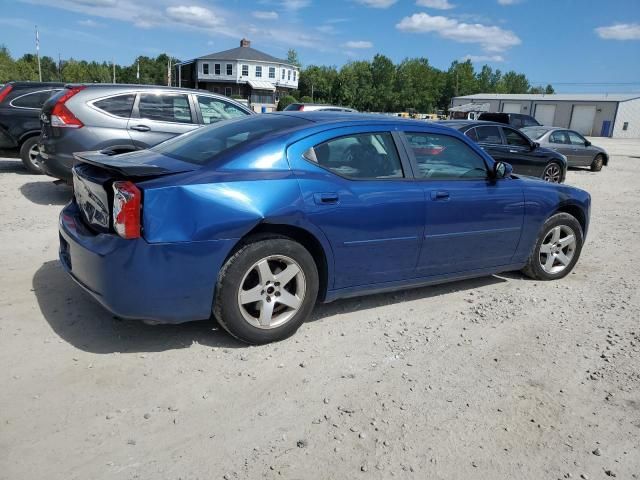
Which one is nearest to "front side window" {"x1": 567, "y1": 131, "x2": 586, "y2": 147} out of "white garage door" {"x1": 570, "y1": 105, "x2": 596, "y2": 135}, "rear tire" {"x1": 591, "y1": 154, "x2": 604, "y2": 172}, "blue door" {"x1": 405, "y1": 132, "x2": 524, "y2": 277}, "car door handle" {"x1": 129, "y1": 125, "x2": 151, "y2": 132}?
"rear tire" {"x1": 591, "y1": 154, "x2": 604, "y2": 172}

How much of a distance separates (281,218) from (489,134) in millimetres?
9029

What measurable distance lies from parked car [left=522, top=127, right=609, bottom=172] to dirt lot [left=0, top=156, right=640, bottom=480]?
478 inches

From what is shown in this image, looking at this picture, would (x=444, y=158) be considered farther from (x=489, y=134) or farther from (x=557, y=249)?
(x=489, y=134)

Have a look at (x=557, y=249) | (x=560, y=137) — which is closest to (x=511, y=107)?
(x=560, y=137)

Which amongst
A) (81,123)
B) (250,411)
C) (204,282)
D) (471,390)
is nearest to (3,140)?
(81,123)

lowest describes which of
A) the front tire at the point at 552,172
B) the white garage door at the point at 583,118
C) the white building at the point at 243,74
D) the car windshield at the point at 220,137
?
the front tire at the point at 552,172

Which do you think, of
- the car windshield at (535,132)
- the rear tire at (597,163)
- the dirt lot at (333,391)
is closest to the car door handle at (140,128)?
the dirt lot at (333,391)

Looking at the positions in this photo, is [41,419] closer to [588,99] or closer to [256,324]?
[256,324]

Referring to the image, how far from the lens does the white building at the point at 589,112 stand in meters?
56.9

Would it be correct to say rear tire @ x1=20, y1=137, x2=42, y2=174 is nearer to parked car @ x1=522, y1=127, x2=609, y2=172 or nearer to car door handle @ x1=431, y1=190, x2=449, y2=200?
car door handle @ x1=431, y1=190, x2=449, y2=200

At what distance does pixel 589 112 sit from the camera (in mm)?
58875

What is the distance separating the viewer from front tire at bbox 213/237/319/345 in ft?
11.3

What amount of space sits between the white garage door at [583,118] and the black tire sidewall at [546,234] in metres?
60.1

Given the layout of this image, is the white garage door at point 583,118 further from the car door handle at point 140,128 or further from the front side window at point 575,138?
the car door handle at point 140,128
